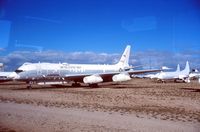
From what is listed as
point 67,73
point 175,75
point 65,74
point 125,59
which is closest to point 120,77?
point 67,73

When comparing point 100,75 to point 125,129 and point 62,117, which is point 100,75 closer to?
point 62,117

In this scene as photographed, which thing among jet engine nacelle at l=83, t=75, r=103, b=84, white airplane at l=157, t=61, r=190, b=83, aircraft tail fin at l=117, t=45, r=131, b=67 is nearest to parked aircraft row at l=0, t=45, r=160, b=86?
jet engine nacelle at l=83, t=75, r=103, b=84

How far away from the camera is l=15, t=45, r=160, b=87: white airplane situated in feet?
104

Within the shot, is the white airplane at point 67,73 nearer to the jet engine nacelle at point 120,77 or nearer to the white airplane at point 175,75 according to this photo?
the jet engine nacelle at point 120,77

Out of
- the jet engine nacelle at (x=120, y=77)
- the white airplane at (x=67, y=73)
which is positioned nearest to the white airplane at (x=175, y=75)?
the white airplane at (x=67, y=73)

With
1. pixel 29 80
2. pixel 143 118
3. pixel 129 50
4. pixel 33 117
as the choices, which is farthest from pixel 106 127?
pixel 129 50

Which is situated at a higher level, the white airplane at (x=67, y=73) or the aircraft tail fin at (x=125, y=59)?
the aircraft tail fin at (x=125, y=59)

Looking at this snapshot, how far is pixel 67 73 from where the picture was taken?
35.9 metres

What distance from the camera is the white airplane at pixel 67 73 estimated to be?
31767 millimetres

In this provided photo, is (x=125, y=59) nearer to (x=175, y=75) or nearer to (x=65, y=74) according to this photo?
(x=65, y=74)

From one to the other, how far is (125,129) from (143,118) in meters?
2.65

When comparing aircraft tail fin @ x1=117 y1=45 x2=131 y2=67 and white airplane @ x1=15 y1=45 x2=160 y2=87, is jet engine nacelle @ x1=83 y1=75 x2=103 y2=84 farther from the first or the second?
aircraft tail fin @ x1=117 y1=45 x2=131 y2=67

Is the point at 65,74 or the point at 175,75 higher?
the point at 175,75

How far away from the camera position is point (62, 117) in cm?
1160
